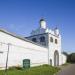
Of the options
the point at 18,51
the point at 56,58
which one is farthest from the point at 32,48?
the point at 56,58

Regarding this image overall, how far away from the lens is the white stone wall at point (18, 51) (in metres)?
22.5

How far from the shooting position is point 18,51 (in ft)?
84.8

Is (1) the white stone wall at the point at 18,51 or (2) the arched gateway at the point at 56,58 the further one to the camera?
(2) the arched gateway at the point at 56,58

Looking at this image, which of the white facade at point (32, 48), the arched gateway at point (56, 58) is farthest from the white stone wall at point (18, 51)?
the arched gateway at point (56, 58)

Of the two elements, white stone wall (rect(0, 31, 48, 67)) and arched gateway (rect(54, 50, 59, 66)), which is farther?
arched gateway (rect(54, 50, 59, 66))

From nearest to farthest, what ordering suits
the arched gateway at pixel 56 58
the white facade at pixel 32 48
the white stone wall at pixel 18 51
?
1. the white stone wall at pixel 18 51
2. the white facade at pixel 32 48
3. the arched gateway at pixel 56 58

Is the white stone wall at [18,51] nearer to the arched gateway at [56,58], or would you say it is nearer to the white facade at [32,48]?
the white facade at [32,48]

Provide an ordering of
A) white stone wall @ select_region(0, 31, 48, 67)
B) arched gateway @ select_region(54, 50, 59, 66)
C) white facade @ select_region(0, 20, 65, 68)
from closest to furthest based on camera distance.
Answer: white stone wall @ select_region(0, 31, 48, 67) < white facade @ select_region(0, 20, 65, 68) < arched gateway @ select_region(54, 50, 59, 66)

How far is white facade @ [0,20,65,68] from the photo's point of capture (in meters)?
22.9

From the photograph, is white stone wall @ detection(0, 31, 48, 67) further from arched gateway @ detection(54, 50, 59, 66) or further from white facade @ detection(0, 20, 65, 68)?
arched gateway @ detection(54, 50, 59, 66)

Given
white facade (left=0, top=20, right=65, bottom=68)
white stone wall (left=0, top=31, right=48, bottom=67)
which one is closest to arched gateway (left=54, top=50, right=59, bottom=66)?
white facade (left=0, top=20, right=65, bottom=68)

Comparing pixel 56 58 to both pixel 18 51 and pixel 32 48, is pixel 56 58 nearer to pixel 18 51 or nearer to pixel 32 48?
pixel 32 48

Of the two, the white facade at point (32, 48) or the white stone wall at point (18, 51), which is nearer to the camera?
the white stone wall at point (18, 51)

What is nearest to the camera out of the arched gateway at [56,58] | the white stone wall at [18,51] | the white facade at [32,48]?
the white stone wall at [18,51]
